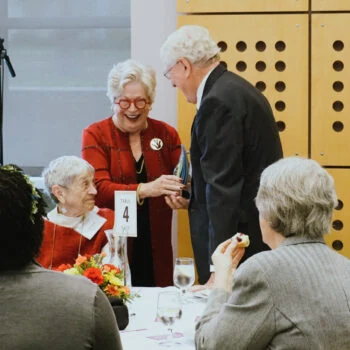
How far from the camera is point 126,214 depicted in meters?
3.23

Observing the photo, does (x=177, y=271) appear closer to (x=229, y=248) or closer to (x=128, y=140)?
(x=229, y=248)

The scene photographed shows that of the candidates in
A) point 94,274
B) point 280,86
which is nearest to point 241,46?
point 280,86

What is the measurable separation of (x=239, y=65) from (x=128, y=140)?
790 mm

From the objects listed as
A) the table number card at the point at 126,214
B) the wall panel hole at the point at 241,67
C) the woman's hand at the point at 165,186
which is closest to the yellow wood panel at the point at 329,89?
the wall panel hole at the point at 241,67

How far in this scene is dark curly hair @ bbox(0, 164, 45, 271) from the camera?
169cm

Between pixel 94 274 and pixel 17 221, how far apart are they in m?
0.91

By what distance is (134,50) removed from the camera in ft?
14.6

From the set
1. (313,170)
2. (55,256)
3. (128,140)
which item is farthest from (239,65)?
(313,170)

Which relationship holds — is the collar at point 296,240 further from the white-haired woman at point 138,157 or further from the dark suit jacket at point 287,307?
the white-haired woman at point 138,157

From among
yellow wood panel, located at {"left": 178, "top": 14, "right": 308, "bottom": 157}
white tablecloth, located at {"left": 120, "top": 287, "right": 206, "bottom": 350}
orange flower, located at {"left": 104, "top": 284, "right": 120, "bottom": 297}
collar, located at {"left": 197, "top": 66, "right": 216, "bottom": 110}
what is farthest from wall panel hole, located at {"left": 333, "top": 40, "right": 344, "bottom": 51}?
orange flower, located at {"left": 104, "top": 284, "right": 120, "bottom": 297}

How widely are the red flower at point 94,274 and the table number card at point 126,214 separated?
1.97 ft

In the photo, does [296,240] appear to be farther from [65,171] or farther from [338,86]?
[338,86]

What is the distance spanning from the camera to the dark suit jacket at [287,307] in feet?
6.34

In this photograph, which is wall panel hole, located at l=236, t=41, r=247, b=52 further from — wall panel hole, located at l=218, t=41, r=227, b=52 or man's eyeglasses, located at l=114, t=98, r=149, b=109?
man's eyeglasses, located at l=114, t=98, r=149, b=109
